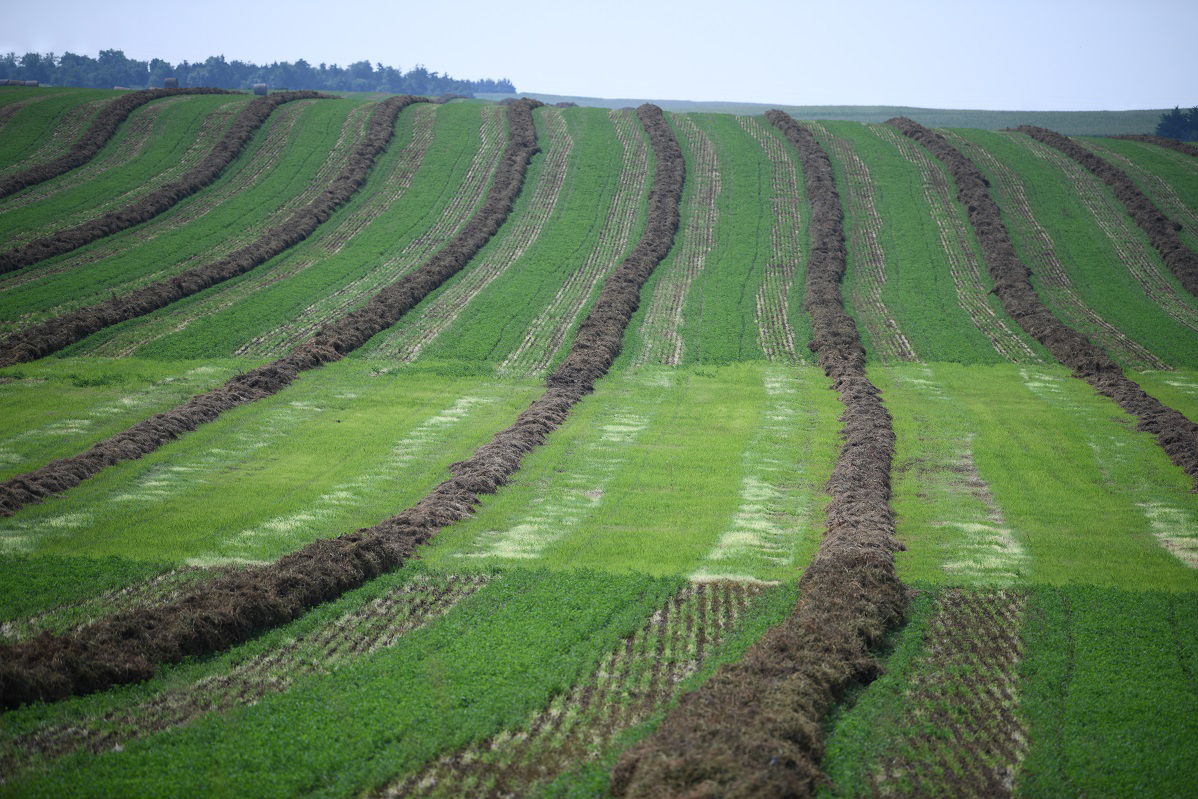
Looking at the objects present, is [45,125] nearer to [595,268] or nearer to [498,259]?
[498,259]

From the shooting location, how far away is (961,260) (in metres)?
66.9

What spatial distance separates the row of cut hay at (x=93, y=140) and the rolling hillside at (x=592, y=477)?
72cm

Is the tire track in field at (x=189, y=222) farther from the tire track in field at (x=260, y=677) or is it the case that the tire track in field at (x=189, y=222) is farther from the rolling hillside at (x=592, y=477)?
the tire track in field at (x=260, y=677)

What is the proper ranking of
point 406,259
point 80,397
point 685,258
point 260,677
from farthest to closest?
point 685,258 → point 406,259 → point 80,397 → point 260,677

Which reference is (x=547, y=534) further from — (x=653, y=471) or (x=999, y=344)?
(x=999, y=344)

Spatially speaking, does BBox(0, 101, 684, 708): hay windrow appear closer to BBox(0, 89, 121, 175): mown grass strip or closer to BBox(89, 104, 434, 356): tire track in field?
BBox(89, 104, 434, 356): tire track in field

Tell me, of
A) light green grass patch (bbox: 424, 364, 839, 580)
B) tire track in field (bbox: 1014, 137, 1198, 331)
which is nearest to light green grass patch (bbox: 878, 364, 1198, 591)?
light green grass patch (bbox: 424, 364, 839, 580)

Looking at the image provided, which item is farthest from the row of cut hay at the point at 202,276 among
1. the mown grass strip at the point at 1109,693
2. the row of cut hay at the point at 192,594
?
the mown grass strip at the point at 1109,693

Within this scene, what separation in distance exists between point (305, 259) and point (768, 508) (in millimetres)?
43688

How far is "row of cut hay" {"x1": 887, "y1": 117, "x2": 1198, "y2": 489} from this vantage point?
37.6m

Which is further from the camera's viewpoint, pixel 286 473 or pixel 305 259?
pixel 305 259

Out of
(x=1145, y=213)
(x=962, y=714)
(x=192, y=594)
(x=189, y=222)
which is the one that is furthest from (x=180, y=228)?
(x=1145, y=213)

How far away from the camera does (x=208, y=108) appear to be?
3666 inches

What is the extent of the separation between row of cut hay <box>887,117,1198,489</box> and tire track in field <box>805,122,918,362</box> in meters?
7.41
